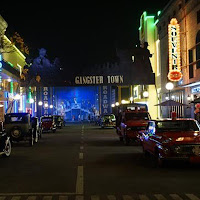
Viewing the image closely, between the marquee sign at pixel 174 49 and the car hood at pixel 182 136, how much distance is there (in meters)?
20.9

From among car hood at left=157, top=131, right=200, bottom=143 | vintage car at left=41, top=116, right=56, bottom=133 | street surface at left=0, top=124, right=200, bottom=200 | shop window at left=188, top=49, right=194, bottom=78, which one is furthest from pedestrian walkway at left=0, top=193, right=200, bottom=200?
vintage car at left=41, top=116, right=56, bottom=133

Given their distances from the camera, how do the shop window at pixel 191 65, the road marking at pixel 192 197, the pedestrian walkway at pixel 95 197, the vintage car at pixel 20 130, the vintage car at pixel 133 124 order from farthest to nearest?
the shop window at pixel 191 65 < the vintage car at pixel 20 130 < the vintage car at pixel 133 124 < the pedestrian walkway at pixel 95 197 < the road marking at pixel 192 197

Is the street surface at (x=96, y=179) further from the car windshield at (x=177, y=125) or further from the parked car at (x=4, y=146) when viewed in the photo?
the car windshield at (x=177, y=125)

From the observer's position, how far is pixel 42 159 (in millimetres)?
16016

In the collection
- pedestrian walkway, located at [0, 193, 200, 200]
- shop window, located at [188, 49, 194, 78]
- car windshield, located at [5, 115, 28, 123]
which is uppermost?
shop window, located at [188, 49, 194, 78]

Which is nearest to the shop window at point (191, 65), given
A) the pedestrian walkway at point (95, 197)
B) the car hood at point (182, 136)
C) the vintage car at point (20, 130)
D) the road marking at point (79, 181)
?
the vintage car at point (20, 130)

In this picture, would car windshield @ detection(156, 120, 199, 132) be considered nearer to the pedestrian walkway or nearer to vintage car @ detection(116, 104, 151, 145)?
the pedestrian walkway

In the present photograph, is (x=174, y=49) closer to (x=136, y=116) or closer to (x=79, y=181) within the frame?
(x=136, y=116)

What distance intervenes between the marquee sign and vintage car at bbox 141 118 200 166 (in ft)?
64.8

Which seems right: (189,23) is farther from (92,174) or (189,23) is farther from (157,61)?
(92,174)

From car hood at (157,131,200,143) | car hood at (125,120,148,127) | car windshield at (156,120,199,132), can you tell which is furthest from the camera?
car hood at (125,120,148,127)

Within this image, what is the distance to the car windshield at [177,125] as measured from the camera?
14.5m

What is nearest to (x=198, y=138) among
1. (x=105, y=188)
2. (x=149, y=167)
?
(x=149, y=167)

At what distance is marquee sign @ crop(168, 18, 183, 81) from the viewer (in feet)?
112
